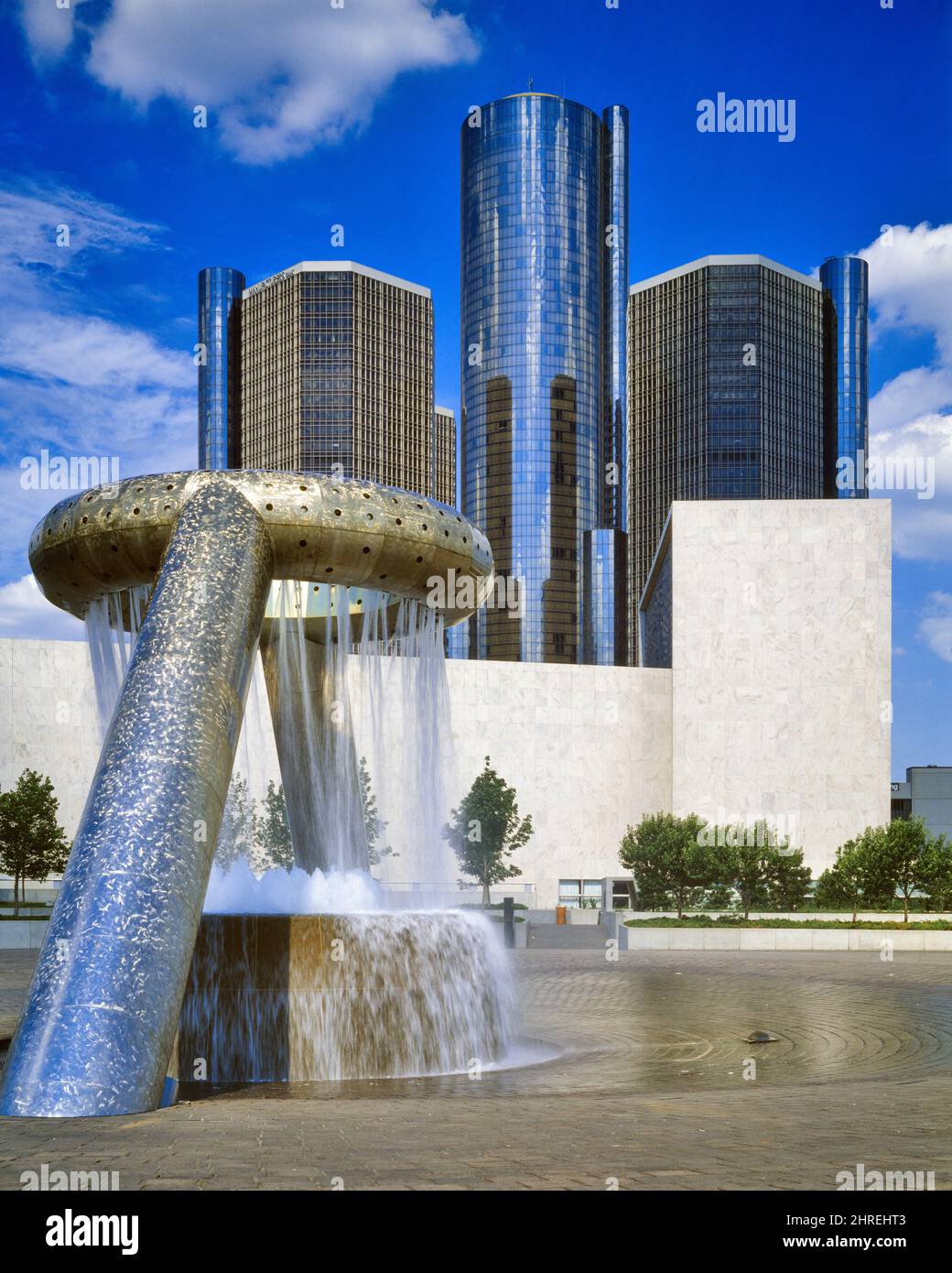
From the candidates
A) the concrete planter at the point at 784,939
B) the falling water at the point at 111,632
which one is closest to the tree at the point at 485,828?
the concrete planter at the point at 784,939

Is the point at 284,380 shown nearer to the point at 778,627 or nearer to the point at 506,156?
the point at 506,156

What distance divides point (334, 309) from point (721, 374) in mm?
40544

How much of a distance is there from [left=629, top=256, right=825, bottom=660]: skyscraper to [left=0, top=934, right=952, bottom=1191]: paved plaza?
124 metres

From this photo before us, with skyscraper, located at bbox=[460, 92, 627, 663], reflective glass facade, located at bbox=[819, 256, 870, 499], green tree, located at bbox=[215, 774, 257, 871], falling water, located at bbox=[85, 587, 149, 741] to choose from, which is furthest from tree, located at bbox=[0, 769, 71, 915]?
reflective glass facade, located at bbox=[819, 256, 870, 499]

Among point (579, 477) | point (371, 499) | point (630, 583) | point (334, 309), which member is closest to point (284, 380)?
point (334, 309)

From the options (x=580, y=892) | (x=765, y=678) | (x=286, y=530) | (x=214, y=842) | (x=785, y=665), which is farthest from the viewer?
(x=580, y=892)

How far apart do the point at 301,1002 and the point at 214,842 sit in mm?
2045

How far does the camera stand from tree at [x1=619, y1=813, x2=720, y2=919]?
3906 cm

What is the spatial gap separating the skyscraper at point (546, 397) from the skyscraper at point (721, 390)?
403 centimetres

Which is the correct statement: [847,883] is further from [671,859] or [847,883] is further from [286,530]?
[286,530]

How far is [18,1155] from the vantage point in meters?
6.30

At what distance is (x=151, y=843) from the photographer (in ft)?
31.2

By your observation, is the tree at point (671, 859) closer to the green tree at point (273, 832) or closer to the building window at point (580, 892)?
the green tree at point (273, 832)

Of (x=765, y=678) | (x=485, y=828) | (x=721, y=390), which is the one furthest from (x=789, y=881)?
(x=721, y=390)
